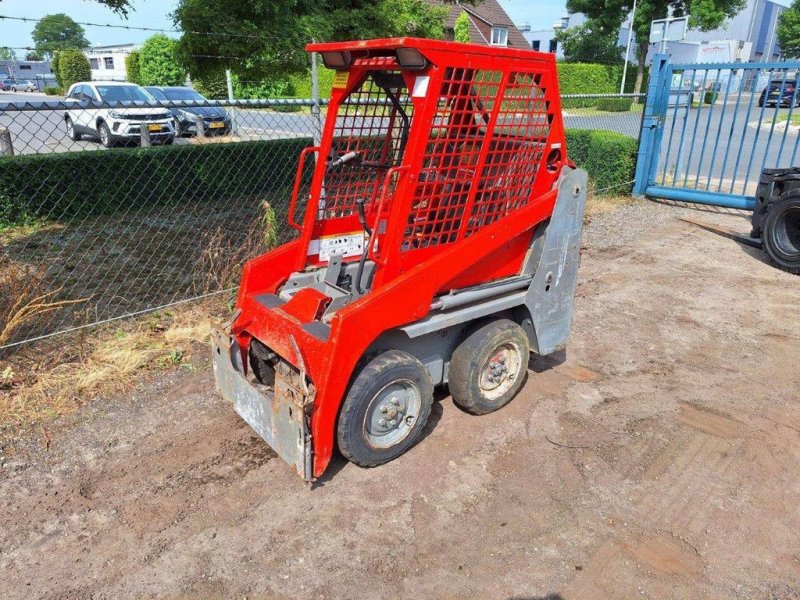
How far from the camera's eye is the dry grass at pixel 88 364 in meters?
3.64

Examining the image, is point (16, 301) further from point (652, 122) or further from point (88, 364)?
point (652, 122)

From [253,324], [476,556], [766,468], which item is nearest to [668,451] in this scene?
[766,468]

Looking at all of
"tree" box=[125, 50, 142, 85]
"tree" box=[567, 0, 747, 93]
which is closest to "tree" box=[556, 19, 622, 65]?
"tree" box=[567, 0, 747, 93]

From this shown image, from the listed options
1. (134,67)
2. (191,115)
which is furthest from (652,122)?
(134,67)

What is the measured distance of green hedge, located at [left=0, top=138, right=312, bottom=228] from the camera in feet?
24.4

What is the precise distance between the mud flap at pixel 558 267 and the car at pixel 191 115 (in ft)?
25.9

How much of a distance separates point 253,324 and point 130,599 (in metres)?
1.44

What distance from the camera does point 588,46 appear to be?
37.2 m

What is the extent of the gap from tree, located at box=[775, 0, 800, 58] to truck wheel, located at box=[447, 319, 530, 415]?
56426 mm

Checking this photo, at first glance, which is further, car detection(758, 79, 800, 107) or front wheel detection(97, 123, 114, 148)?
front wheel detection(97, 123, 114, 148)

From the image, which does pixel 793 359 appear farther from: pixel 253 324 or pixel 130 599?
pixel 130 599

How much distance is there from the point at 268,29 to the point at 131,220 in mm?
3154

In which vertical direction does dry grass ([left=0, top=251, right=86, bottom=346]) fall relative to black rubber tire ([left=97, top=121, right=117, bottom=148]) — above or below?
below

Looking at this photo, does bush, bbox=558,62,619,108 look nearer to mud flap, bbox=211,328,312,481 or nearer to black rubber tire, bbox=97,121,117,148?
black rubber tire, bbox=97,121,117,148
